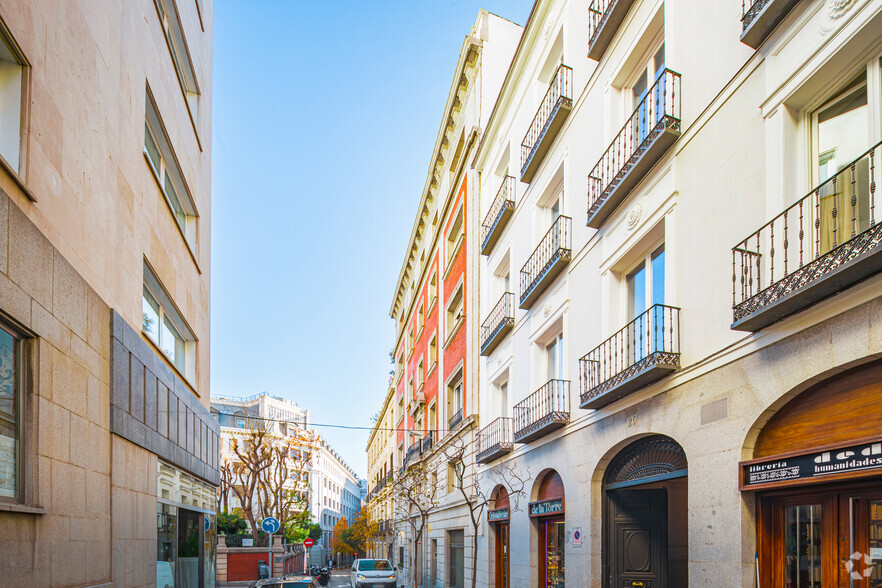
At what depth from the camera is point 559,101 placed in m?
15.8

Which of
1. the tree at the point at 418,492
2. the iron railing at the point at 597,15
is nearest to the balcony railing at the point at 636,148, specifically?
the iron railing at the point at 597,15

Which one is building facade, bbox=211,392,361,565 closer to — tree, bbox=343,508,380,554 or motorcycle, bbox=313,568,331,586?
tree, bbox=343,508,380,554

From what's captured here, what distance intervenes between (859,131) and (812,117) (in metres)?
0.80

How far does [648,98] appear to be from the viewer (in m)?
11.8

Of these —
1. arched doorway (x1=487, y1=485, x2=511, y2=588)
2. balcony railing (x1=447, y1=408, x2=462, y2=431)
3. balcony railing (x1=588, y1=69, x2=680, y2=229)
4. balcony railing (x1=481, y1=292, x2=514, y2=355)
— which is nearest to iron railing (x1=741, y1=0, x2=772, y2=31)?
balcony railing (x1=588, y1=69, x2=680, y2=229)

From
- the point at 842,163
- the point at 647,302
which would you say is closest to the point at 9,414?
the point at 842,163

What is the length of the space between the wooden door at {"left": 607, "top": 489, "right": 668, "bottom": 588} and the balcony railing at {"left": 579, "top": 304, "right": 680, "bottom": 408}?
1908 millimetres

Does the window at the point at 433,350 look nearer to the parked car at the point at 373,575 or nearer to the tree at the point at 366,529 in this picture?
the parked car at the point at 373,575

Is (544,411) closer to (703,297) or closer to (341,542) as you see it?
(703,297)

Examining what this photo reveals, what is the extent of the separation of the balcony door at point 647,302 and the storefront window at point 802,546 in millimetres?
3218

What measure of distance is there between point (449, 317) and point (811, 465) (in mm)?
25308

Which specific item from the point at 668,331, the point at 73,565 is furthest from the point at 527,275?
the point at 73,565

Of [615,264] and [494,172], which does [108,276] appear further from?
[494,172]

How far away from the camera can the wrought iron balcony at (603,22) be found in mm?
12836
